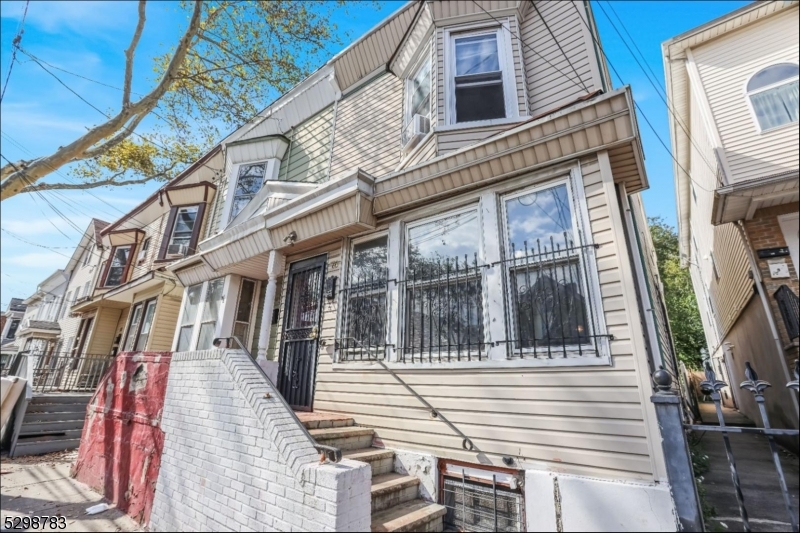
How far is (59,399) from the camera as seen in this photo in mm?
8750

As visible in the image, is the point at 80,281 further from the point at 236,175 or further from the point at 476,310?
the point at 476,310

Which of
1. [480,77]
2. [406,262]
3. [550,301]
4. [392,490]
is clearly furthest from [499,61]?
[392,490]

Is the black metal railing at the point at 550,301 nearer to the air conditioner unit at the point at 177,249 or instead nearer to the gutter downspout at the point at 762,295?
the gutter downspout at the point at 762,295

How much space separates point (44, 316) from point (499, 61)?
109 ft

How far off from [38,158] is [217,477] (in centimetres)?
529

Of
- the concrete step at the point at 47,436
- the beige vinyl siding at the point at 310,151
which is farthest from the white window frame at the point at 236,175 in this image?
the concrete step at the point at 47,436

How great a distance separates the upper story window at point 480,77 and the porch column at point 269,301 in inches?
144

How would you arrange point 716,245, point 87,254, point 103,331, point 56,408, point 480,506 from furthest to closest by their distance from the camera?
point 87,254, point 103,331, point 716,245, point 56,408, point 480,506

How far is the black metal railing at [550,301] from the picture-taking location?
3.24m

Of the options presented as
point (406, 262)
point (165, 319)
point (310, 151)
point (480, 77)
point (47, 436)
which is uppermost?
point (310, 151)

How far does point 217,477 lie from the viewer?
343 cm

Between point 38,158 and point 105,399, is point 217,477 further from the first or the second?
point 38,158

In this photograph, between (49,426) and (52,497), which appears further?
(49,426)

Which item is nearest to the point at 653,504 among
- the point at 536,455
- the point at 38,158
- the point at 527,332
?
the point at 536,455
